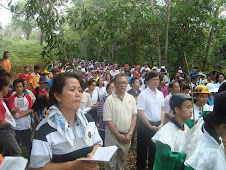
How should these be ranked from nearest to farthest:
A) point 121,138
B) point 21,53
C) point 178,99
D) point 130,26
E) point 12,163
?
point 12,163 < point 178,99 < point 121,138 < point 130,26 < point 21,53

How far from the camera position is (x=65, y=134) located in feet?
6.35

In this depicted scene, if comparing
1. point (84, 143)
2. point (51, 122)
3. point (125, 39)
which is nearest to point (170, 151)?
point (84, 143)

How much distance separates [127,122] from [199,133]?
6.53 ft

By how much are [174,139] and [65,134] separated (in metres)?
1.31

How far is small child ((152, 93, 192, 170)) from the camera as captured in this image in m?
2.29

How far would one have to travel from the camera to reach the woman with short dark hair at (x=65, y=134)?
1.88m

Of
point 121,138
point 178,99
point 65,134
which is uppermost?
point 178,99

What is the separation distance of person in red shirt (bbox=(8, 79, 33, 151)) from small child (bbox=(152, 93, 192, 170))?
339 centimetres

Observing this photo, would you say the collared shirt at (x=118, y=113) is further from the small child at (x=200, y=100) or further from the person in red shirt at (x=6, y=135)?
the person in red shirt at (x=6, y=135)

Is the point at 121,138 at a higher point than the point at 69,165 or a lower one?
lower

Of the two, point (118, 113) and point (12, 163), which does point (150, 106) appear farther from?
point (12, 163)

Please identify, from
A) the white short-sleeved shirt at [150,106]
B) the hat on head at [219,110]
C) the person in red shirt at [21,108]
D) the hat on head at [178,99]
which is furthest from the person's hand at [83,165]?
the person in red shirt at [21,108]

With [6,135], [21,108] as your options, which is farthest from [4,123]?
[21,108]

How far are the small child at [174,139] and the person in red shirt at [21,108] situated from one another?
133 inches
